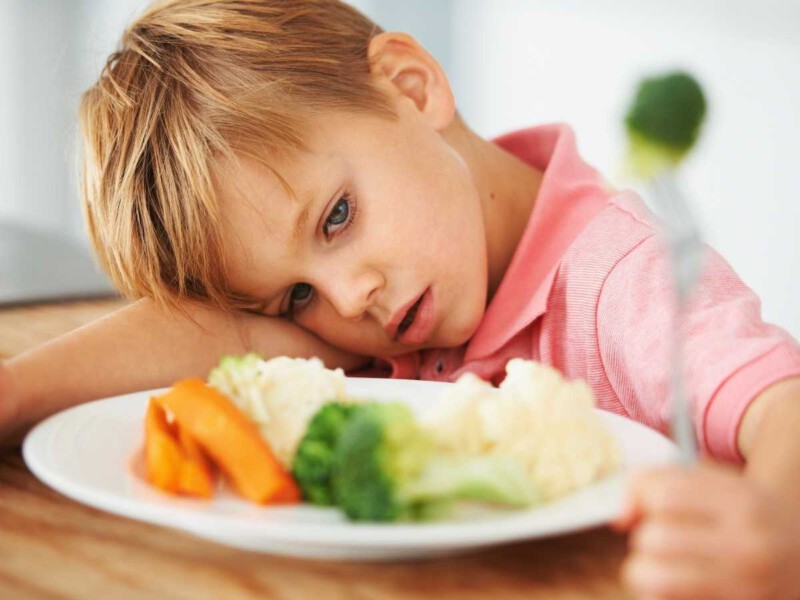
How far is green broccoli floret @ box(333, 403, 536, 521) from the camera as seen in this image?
2.12ft

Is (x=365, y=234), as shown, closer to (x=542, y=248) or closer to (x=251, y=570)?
(x=542, y=248)

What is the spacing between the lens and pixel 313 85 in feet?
4.42

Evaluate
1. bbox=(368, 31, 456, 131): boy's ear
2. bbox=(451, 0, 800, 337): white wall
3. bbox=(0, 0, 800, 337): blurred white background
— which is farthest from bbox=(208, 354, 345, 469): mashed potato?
bbox=(451, 0, 800, 337): white wall

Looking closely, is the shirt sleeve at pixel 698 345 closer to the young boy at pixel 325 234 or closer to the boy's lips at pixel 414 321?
the young boy at pixel 325 234

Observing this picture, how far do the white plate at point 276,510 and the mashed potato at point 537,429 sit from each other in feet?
0.06

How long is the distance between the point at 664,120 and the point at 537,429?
348 millimetres

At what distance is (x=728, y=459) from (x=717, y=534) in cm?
37

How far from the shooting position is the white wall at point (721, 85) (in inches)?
141

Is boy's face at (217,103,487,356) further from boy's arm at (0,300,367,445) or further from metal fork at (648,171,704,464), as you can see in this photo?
metal fork at (648,171,704,464)

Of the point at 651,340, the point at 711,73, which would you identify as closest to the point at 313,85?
the point at 651,340

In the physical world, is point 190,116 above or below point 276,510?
above

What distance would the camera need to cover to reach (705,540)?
1.77ft

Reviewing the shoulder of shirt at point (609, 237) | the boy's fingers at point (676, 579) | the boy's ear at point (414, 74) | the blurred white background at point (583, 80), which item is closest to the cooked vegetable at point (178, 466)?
the boy's fingers at point (676, 579)

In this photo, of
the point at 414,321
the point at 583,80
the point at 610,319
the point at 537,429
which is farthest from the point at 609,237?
the point at 583,80
